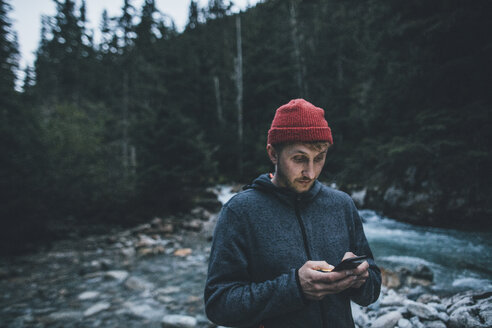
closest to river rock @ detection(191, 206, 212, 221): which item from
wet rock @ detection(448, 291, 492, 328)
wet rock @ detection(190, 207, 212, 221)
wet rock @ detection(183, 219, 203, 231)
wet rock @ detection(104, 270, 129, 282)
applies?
wet rock @ detection(190, 207, 212, 221)

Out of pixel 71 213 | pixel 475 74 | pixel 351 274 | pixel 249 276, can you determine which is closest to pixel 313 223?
pixel 351 274

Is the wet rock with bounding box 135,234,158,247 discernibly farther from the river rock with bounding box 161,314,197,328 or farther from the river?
the river

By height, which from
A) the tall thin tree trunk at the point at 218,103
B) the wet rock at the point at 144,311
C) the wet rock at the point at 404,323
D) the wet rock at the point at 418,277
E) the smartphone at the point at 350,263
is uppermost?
the tall thin tree trunk at the point at 218,103


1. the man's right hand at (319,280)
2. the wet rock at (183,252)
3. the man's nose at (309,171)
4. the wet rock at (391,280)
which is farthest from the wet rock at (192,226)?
the man's right hand at (319,280)

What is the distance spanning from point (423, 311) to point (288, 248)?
9.60 ft

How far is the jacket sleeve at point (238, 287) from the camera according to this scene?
1283 millimetres

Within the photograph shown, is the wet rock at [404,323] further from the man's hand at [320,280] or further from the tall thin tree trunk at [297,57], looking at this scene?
the tall thin tree trunk at [297,57]

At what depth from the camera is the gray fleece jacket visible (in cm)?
132

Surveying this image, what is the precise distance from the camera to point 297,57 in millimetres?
20422

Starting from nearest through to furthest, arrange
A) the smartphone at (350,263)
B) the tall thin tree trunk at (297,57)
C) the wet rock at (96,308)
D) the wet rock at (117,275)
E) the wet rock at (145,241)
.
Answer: the smartphone at (350,263)
the wet rock at (96,308)
the wet rock at (117,275)
the wet rock at (145,241)
the tall thin tree trunk at (297,57)

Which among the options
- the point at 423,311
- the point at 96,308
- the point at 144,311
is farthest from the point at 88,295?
the point at 423,311

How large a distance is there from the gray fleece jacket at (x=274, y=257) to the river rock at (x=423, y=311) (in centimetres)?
219

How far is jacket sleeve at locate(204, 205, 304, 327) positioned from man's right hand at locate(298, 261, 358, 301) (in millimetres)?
52

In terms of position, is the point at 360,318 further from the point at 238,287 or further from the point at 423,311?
the point at 238,287
